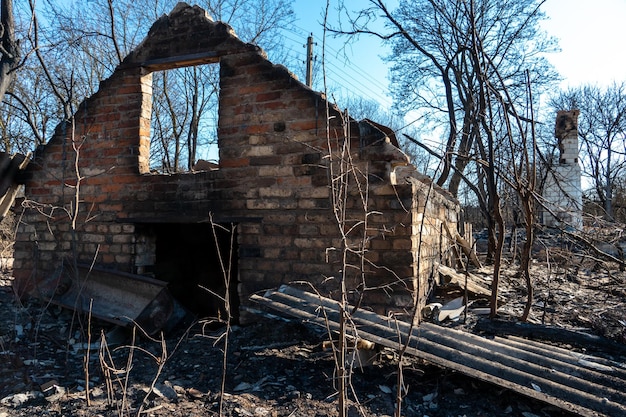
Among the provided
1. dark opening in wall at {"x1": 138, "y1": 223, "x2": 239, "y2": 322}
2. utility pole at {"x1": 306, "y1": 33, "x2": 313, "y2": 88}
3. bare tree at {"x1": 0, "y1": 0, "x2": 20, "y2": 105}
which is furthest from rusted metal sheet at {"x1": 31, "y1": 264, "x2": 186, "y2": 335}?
utility pole at {"x1": 306, "y1": 33, "x2": 313, "y2": 88}

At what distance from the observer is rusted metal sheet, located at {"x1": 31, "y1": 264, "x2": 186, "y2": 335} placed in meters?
4.41

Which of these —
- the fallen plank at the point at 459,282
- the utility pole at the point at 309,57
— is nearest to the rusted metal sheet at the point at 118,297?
the fallen plank at the point at 459,282

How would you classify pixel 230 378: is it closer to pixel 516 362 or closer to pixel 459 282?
pixel 516 362

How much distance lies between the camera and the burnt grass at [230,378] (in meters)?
2.91

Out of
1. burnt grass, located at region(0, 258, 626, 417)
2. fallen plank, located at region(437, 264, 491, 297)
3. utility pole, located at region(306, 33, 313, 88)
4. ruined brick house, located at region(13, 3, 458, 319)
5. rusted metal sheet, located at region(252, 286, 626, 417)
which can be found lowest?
burnt grass, located at region(0, 258, 626, 417)

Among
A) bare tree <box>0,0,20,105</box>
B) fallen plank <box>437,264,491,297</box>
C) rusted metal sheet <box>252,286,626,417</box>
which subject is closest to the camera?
rusted metal sheet <box>252,286,626,417</box>

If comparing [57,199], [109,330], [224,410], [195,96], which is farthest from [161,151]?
[224,410]

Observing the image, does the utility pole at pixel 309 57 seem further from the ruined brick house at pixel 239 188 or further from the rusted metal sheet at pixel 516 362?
the rusted metal sheet at pixel 516 362

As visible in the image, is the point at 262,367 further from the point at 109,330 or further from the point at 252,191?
the point at 109,330

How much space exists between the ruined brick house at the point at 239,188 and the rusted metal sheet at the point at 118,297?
219mm

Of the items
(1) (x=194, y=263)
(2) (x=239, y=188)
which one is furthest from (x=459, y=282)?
(1) (x=194, y=263)

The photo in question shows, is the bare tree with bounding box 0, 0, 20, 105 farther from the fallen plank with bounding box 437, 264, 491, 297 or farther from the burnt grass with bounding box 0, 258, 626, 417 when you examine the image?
the fallen plank with bounding box 437, 264, 491, 297

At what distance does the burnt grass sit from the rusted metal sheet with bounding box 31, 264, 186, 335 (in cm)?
18

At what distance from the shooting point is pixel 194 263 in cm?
639
